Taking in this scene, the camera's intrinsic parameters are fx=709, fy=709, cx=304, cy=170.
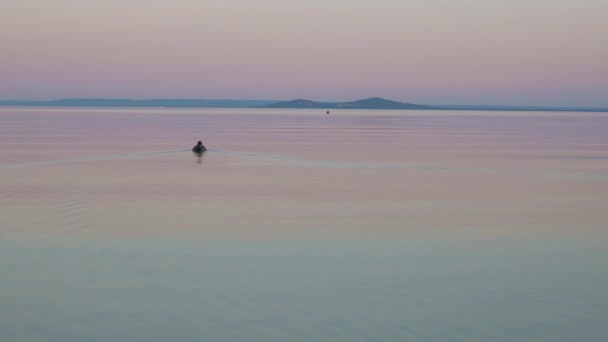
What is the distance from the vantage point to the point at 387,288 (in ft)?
34.6

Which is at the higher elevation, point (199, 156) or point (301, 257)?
point (301, 257)

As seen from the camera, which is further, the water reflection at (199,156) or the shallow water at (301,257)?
the water reflection at (199,156)

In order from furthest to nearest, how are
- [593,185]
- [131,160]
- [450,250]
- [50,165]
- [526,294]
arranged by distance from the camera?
[131,160]
[50,165]
[593,185]
[450,250]
[526,294]

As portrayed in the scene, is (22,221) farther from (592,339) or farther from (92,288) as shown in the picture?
(592,339)

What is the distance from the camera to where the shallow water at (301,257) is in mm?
8938

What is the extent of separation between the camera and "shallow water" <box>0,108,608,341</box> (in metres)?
8.94

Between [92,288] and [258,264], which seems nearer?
[92,288]

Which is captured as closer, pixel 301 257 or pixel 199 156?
pixel 301 257

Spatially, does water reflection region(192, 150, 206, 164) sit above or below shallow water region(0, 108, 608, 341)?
below

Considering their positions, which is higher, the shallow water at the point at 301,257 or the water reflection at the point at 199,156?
the shallow water at the point at 301,257

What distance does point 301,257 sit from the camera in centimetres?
1243

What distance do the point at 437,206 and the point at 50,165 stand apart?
1737 cm

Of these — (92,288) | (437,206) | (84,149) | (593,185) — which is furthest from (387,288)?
(84,149)

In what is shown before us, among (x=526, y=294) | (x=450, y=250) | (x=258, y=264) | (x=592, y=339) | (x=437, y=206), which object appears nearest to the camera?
(x=592, y=339)
